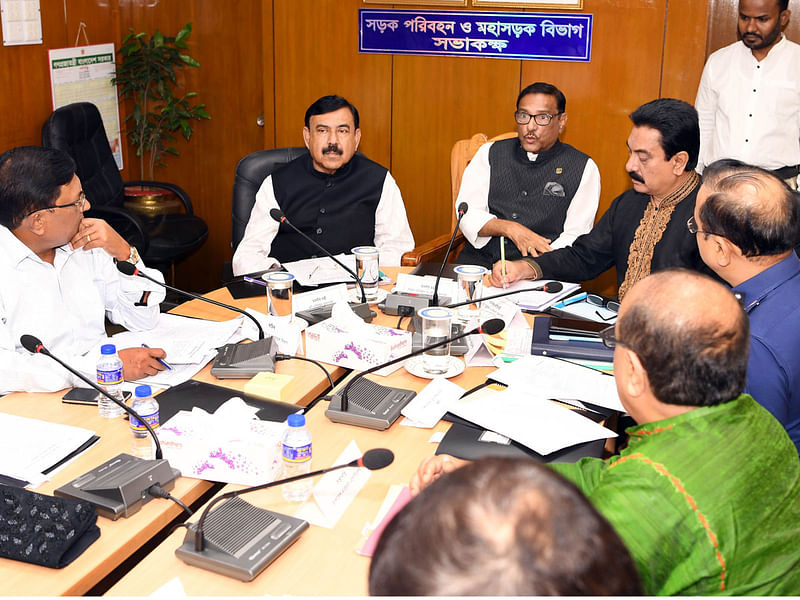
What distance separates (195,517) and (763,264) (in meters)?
1.49

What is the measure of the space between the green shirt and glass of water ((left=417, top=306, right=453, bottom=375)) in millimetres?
852

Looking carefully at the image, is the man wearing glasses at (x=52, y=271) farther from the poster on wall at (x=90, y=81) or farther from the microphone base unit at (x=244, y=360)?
the poster on wall at (x=90, y=81)

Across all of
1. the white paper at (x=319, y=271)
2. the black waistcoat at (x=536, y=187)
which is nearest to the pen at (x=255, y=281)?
the white paper at (x=319, y=271)

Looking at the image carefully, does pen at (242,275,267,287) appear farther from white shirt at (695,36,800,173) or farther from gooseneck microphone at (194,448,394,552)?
white shirt at (695,36,800,173)

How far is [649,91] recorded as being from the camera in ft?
14.1

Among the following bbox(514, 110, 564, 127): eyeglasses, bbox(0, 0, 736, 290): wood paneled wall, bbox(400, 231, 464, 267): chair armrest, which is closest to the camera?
bbox(400, 231, 464, 267): chair armrest

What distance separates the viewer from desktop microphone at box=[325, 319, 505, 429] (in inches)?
→ 71.9

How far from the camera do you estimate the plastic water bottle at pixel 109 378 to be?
1851 millimetres

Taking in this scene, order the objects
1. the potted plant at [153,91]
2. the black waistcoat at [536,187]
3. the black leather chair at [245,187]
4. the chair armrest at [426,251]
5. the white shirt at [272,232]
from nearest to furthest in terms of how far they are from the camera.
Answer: the chair armrest at [426,251] → the white shirt at [272,232] → the black leather chair at [245,187] → the black waistcoat at [536,187] → the potted plant at [153,91]

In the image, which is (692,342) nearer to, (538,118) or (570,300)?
(570,300)

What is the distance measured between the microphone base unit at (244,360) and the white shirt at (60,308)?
33cm

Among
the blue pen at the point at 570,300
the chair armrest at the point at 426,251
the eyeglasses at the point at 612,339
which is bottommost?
the blue pen at the point at 570,300

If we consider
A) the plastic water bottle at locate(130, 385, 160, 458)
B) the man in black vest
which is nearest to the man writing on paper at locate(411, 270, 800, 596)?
the plastic water bottle at locate(130, 385, 160, 458)

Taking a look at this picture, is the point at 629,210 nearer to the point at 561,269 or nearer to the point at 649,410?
the point at 561,269
